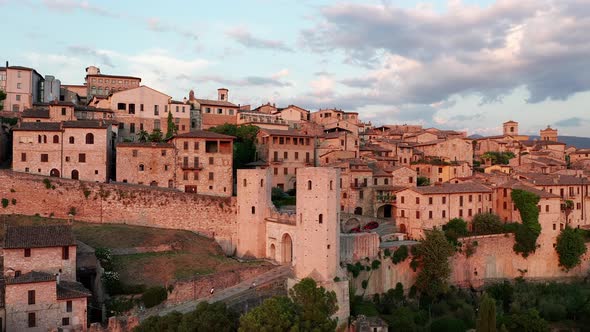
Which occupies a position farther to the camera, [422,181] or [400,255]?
[422,181]

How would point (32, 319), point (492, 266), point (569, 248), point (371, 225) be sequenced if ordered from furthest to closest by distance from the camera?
point (569, 248)
point (371, 225)
point (492, 266)
point (32, 319)

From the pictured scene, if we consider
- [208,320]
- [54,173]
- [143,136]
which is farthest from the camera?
[143,136]

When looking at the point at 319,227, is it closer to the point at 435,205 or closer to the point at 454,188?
the point at 435,205

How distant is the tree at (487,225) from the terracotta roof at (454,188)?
9.20ft

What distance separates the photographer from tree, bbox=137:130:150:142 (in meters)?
58.5

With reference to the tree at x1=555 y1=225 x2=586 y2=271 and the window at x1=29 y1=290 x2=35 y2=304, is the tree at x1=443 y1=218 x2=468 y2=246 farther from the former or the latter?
the window at x1=29 y1=290 x2=35 y2=304

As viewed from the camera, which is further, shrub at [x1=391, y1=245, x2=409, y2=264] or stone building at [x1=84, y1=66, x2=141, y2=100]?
stone building at [x1=84, y1=66, x2=141, y2=100]

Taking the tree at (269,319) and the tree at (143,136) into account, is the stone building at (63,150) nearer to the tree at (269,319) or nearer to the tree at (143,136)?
the tree at (143,136)

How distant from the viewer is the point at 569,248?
51562mm

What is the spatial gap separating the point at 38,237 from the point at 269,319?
15.4m

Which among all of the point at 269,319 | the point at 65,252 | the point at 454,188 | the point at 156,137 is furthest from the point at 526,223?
the point at 65,252

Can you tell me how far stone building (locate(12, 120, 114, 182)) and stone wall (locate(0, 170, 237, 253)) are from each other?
9.95ft

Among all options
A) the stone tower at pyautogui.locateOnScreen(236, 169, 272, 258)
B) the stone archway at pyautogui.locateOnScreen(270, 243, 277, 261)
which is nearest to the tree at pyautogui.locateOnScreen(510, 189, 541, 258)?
the stone archway at pyautogui.locateOnScreen(270, 243, 277, 261)

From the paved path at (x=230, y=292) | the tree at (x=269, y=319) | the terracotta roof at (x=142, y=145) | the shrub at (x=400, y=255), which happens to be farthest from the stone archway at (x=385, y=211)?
the tree at (x=269, y=319)
